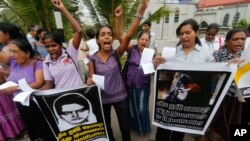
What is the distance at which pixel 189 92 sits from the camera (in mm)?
2131

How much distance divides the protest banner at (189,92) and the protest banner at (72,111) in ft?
2.43

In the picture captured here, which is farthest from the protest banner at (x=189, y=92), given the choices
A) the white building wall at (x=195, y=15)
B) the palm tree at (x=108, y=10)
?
the white building wall at (x=195, y=15)

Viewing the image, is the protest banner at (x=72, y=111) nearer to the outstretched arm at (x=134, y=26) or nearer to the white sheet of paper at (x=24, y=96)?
the white sheet of paper at (x=24, y=96)

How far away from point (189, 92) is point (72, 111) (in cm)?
136

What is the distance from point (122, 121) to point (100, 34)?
1.14 m

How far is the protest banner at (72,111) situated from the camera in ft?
7.18

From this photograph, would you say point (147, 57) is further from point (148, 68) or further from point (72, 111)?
point (72, 111)

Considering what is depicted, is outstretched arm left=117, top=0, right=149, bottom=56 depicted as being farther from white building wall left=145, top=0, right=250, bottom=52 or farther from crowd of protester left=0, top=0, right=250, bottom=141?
white building wall left=145, top=0, right=250, bottom=52

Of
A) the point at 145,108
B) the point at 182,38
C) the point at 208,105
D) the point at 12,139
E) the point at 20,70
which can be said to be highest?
the point at 182,38

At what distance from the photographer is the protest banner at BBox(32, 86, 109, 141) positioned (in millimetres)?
2188

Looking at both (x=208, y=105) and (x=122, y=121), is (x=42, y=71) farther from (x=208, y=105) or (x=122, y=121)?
(x=208, y=105)

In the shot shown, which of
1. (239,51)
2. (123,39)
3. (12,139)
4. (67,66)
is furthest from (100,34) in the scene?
(12,139)

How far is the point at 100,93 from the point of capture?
89.7 inches

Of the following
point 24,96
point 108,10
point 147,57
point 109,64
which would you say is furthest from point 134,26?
point 108,10
